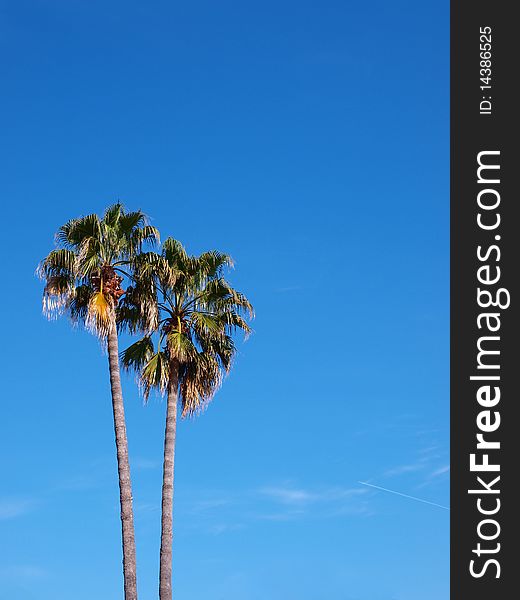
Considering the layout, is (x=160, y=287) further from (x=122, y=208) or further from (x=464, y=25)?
(x=464, y=25)

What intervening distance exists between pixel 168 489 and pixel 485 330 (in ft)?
53.9

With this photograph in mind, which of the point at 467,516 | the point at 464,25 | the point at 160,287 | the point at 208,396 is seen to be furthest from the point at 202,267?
the point at 467,516

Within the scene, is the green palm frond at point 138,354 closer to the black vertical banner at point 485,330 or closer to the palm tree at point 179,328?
the palm tree at point 179,328

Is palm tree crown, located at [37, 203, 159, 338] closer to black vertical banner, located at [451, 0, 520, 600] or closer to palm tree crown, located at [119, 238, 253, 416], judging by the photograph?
palm tree crown, located at [119, 238, 253, 416]

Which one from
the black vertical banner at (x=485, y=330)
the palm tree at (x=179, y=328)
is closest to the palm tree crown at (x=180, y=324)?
the palm tree at (x=179, y=328)

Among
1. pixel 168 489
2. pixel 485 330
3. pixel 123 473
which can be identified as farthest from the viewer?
pixel 168 489

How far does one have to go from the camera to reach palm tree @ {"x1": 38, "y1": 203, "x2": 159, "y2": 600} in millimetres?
32875

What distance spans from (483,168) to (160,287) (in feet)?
56.1

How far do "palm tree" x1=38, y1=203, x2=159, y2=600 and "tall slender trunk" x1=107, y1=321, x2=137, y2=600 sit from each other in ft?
0.10

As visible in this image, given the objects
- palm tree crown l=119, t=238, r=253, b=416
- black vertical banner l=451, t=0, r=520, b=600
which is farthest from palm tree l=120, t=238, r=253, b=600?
black vertical banner l=451, t=0, r=520, b=600

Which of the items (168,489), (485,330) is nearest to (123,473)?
(168,489)

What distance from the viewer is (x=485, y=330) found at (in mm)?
18531

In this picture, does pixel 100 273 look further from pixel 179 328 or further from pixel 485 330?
pixel 485 330

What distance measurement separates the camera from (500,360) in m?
18.4
